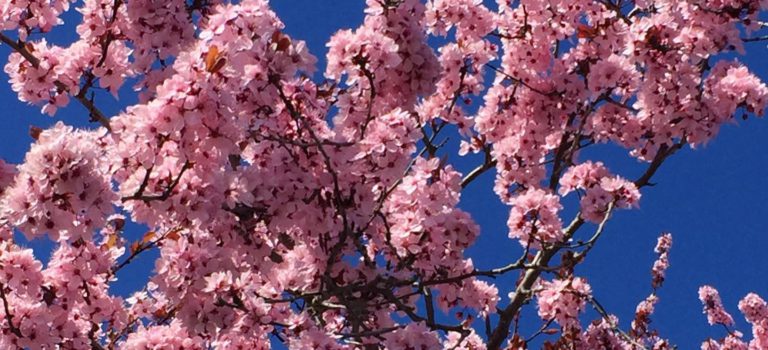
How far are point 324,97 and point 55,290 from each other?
2312 mm

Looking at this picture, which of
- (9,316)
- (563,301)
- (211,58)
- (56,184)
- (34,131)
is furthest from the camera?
(563,301)

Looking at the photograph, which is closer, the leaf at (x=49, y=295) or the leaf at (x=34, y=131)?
the leaf at (x=34, y=131)

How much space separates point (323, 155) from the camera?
5.63m

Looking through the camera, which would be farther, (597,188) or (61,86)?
(597,188)

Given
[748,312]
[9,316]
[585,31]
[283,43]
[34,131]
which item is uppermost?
[748,312]

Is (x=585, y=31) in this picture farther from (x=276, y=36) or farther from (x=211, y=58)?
(x=211, y=58)

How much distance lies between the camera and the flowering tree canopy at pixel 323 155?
5180 mm

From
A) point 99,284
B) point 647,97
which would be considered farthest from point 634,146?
point 99,284

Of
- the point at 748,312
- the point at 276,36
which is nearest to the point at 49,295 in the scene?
the point at 276,36

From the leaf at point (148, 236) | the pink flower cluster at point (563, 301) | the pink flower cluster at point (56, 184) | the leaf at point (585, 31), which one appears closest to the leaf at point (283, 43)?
the pink flower cluster at point (56, 184)

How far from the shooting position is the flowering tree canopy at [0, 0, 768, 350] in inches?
204

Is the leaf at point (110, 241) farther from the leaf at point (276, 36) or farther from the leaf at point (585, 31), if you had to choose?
the leaf at point (585, 31)

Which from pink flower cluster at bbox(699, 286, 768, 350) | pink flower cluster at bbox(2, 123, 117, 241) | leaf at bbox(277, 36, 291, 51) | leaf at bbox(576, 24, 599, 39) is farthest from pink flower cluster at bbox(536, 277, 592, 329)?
pink flower cluster at bbox(699, 286, 768, 350)

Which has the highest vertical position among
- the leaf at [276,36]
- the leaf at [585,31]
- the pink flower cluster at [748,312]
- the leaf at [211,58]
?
the pink flower cluster at [748,312]
